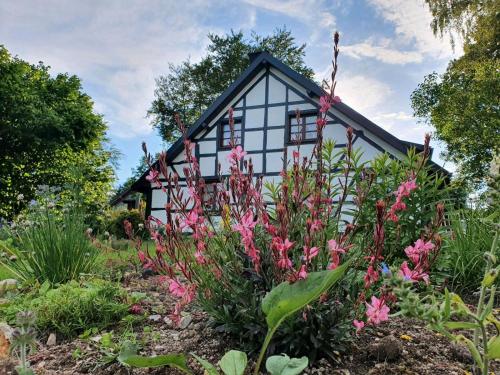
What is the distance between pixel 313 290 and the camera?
4.43 ft

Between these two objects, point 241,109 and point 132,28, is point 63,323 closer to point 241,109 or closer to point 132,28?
point 132,28

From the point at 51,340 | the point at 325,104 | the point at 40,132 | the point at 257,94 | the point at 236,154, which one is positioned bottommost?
the point at 51,340

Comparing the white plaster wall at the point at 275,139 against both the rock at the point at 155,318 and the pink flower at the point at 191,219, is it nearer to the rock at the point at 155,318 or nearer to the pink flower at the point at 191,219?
the rock at the point at 155,318

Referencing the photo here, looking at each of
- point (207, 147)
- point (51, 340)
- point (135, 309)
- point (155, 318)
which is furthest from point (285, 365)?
point (207, 147)

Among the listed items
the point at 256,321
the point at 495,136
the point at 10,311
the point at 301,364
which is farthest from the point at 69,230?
the point at 495,136

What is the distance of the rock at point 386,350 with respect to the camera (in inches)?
76.9

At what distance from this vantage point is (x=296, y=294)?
4.58ft

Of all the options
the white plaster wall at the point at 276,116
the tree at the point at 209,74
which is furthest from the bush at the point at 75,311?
the tree at the point at 209,74

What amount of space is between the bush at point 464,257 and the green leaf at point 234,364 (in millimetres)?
2284

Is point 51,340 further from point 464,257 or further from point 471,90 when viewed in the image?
point 471,90

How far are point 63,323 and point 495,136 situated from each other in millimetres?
16279

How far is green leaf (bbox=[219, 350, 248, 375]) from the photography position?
1497 millimetres

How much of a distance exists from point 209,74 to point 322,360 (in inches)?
1020

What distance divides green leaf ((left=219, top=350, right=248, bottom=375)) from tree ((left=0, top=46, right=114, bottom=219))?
53.5 feet
